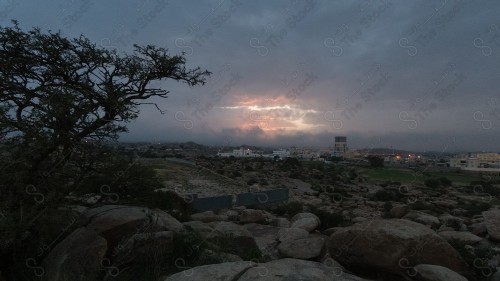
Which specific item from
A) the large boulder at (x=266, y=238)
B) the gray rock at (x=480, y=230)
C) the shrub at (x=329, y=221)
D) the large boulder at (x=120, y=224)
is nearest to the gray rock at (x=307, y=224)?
the large boulder at (x=266, y=238)

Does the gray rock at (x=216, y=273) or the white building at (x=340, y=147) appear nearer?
the gray rock at (x=216, y=273)

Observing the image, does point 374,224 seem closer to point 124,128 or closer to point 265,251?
point 265,251

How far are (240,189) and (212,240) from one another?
23.3 metres

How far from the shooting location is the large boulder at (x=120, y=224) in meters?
8.30

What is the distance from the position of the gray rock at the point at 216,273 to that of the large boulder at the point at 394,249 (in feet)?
14.0

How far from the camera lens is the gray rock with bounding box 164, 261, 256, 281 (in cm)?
530

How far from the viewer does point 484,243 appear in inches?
518

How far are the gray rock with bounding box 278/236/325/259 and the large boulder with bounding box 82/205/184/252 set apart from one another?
3.52m

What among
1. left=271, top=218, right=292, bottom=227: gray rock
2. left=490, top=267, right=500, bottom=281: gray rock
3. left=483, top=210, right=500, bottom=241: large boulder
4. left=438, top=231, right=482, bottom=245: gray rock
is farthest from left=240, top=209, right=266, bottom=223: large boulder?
left=490, top=267, right=500, bottom=281: gray rock

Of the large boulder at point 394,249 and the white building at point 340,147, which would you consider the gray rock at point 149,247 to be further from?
the white building at point 340,147

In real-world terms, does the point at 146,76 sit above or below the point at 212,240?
above

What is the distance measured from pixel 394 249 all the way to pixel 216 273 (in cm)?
505

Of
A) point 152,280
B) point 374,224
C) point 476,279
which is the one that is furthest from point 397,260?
point 152,280

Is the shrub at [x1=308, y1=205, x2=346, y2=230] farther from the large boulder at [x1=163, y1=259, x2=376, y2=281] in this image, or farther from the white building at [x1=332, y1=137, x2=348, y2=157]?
the white building at [x1=332, y1=137, x2=348, y2=157]
